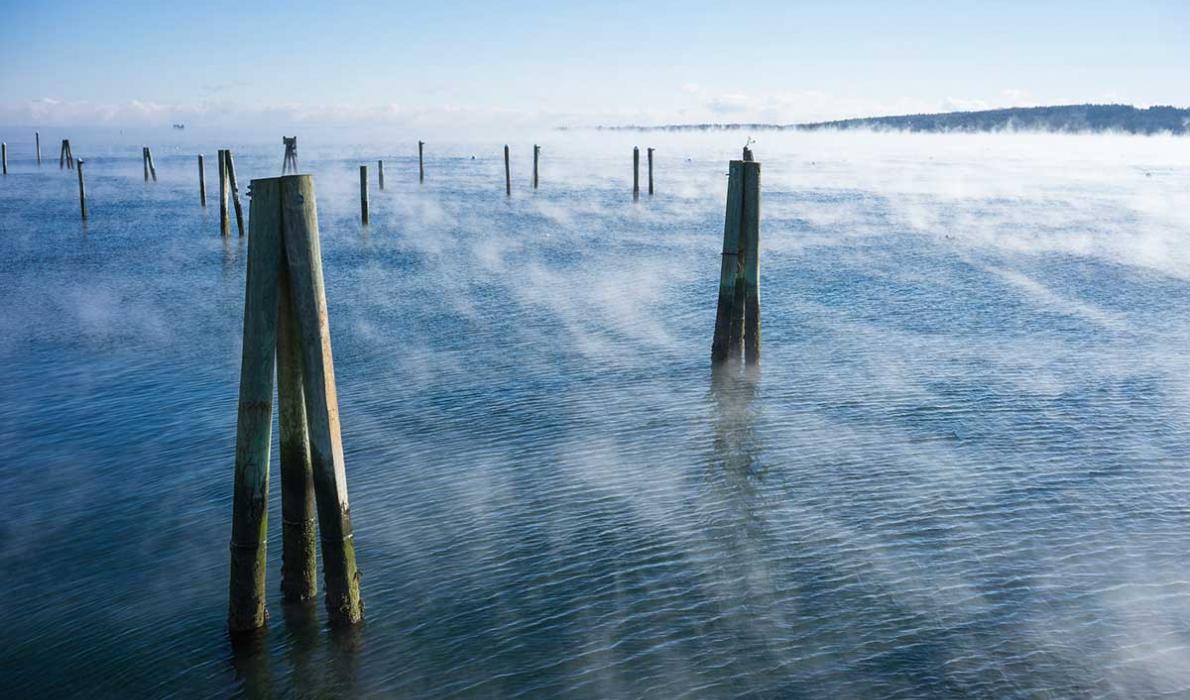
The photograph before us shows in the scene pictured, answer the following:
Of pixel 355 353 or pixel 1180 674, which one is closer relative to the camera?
pixel 1180 674

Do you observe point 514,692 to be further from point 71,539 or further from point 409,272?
point 409,272

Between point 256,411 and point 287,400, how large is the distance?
0.21 m

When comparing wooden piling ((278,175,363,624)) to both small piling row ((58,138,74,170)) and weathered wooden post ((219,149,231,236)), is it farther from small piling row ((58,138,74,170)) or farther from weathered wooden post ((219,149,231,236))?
small piling row ((58,138,74,170))

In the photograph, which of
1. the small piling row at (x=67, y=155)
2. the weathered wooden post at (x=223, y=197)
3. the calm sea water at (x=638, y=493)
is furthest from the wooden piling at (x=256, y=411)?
the small piling row at (x=67, y=155)

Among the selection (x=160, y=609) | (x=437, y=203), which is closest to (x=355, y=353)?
(x=160, y=609)

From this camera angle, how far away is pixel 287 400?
6.01 meters

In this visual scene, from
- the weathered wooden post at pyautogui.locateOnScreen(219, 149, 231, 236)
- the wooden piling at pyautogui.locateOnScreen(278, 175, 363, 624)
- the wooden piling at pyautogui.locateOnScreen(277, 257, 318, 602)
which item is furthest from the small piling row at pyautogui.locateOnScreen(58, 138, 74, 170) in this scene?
the wooden piling at pyautogui.locateOnScreen(278, 175, 363, 624)

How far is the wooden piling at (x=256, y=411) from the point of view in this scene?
5.59 metres

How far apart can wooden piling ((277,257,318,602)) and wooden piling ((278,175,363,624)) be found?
106 millimetres

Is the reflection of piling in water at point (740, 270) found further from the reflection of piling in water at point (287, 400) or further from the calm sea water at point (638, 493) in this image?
the reflection of piling in water at point (287, 400)

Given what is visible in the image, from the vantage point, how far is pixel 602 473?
905 centimetres

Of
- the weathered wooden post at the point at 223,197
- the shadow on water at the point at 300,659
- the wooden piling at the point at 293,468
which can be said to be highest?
the weathered wooden post at the point at 223,197

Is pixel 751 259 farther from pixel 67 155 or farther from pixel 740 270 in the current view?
pixel 67 155

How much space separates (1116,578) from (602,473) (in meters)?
4.16
